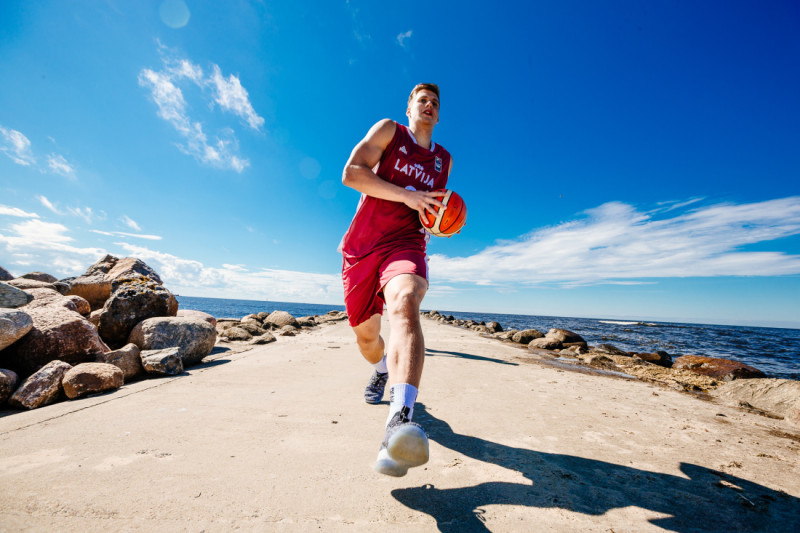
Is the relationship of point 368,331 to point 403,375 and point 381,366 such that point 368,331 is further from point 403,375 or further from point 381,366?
point 403,375

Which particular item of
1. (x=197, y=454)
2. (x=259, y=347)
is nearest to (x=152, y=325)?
(x=259, y=347)

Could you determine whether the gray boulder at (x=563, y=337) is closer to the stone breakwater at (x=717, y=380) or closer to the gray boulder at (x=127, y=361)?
the stone breakwater at (x=717, y=380)

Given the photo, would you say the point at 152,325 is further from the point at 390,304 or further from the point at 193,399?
the point at 390,304

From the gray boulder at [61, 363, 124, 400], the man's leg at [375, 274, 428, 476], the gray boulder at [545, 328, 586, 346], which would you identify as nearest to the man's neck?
the man's leg at [375, 274, 428, 476]

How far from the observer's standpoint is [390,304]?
199 centimetres

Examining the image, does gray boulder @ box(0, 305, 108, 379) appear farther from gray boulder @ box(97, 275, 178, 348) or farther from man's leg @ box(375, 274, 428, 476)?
man's leg @ box(375, 274, 428, 476)

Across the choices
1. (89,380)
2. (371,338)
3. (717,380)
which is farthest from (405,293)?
(717,380)

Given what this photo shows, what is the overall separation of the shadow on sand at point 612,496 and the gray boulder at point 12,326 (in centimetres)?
401

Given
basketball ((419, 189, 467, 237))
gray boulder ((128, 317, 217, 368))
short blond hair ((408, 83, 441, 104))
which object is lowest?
gray boulder ((128, 317, 217, 368))

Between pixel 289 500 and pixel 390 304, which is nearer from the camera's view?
pixel 289 500

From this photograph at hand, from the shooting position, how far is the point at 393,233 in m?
2.49

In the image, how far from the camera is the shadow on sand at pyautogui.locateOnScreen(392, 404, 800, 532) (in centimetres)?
148

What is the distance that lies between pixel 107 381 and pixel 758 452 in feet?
17.8

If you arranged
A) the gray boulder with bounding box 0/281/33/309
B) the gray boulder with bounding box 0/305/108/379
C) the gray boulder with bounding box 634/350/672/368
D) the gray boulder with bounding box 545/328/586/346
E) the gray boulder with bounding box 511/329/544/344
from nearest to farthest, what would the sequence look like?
the gray boulder with bounding box 0/305/108/379
the gray boulder with bounding box 0/281/33/309
the gray boulder with bounding box 634/350/672/368
the gray boulder with bounding box 545/328/586/346
the gray boulder with bounding box 511/329/544/344
